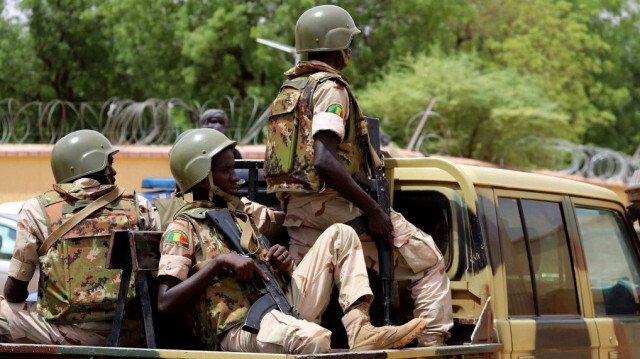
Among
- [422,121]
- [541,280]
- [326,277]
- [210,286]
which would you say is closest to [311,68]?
[326,277]

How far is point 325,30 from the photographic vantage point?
188 inches

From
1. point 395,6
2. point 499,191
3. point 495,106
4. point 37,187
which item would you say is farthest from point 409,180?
point 395,6

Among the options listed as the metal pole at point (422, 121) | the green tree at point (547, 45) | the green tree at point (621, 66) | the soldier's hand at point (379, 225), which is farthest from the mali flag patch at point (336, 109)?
the green tree at point (621, 66)

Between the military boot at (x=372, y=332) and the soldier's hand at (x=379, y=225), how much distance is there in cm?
51

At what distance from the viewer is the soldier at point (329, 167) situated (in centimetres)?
451

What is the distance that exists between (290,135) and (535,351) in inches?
62.3

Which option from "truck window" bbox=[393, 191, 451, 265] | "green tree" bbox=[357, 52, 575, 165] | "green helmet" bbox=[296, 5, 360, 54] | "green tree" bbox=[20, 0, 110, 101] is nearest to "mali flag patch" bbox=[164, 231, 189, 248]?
"green helmet" bbox=[296, 5, 360, 54]

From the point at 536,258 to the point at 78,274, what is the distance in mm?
2337

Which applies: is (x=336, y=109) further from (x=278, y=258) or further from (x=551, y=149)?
(x=551, y=149)

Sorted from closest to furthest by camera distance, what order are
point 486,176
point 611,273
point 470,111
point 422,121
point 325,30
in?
point 325,30 → point 486,176 → point 611,273 → point 422,121 → point 470,111

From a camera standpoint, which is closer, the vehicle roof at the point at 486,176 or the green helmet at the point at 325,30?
the green helmet at the point at 325,30

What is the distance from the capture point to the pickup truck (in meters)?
4.68

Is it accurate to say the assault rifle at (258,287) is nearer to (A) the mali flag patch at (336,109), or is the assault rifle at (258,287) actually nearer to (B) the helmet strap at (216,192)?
(B) the helmet strap at (216,192)

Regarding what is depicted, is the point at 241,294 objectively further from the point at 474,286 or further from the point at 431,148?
the point at 431,148
